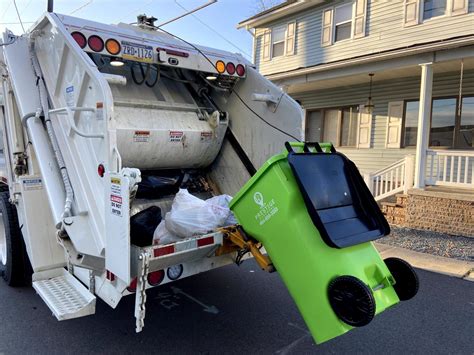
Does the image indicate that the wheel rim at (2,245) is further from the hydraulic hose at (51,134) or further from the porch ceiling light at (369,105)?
the porch ceiling light at (369,105)

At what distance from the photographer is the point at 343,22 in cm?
1140

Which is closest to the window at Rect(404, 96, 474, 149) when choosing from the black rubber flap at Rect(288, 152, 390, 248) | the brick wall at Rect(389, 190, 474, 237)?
the brick wall at Rect(389, 190, 474, 237)

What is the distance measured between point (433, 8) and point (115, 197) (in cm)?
974

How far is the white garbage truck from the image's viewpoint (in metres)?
2.71

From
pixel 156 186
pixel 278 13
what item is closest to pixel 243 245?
pixel 156 186

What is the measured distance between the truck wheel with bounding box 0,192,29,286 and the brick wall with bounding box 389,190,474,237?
6.82 meters

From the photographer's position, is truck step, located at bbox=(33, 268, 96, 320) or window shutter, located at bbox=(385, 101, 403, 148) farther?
window shutter, located at bbox=(385, 101, 403, 148)

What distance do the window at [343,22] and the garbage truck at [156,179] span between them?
8.23m

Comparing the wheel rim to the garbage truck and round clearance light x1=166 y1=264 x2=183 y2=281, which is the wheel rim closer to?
the garbage truck

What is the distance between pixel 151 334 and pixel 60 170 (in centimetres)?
155

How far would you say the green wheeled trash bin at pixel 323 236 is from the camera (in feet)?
7.48

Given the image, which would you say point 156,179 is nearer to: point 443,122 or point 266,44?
point 443,122

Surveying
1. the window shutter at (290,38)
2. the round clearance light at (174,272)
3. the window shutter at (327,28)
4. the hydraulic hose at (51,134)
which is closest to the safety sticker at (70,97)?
the hydraulic hose at (51,134)

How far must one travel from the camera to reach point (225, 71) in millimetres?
4066
